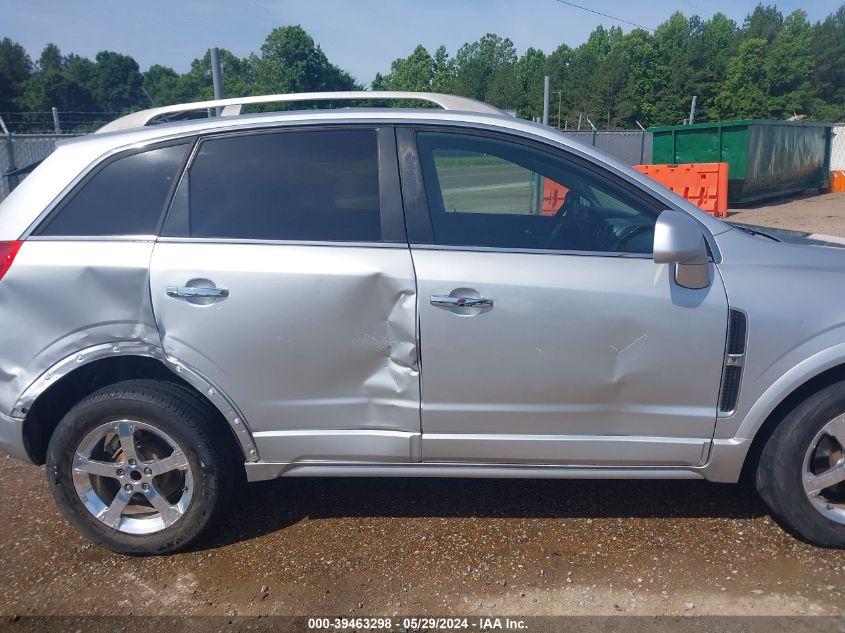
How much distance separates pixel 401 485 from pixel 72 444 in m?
1.63

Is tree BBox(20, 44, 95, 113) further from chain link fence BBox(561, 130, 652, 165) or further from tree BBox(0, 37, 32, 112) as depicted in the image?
chain link fence BBox(561, 130, 652, 165)

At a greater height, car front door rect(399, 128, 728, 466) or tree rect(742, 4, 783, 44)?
tree rect(742, 4, 783, 44)

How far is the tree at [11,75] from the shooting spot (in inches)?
1452

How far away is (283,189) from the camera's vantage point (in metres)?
3.12

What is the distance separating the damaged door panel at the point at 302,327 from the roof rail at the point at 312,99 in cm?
81

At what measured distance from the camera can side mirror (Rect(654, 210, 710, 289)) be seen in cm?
280

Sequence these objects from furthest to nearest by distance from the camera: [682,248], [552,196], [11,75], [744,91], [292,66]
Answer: [744,91] → [292,66] → [11,75] → [552,196] → [682,248]

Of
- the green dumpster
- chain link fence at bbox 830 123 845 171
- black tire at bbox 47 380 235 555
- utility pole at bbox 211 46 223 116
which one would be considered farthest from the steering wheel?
chain link fence at bbox 830 123 845 171

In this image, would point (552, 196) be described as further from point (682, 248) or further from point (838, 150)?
point (838, 150)

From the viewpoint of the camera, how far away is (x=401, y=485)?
3799 mm

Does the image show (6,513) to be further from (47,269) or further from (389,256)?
(389,256)

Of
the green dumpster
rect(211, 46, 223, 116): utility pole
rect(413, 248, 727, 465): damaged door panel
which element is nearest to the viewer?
rect(413, 248, 727, 465): damaged door panel

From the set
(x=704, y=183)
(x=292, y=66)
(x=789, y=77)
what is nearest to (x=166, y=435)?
(x=704, y=183)

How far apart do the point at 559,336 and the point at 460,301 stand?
1.43 feet
